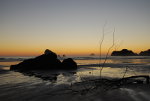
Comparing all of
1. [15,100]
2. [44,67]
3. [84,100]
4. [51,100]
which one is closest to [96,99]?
[84,100]

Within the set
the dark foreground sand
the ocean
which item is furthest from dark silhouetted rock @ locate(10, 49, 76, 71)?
the dark foreground sand

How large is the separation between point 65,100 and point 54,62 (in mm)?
12979

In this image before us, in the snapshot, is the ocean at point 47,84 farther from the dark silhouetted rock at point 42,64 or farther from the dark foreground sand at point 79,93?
the dark silhouetted rock at point 42,64

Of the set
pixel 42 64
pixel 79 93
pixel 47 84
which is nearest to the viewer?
pixel 79 93

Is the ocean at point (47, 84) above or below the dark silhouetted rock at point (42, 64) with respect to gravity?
below

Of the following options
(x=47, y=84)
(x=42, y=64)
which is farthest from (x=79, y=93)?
Answer: (x=42, y=64)

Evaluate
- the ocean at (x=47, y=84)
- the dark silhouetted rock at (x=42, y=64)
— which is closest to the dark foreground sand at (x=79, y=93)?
the ocean at (x=47, y=84)

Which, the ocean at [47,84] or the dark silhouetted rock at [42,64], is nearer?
the ocean at [47,84]

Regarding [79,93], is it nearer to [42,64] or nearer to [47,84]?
[47,84]

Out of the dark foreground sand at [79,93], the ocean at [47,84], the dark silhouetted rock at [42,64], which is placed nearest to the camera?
the dark foreground sand at [79,93]

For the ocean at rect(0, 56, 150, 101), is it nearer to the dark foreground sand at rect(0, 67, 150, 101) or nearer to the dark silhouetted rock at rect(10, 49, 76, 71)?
the dark foreground sand at rect(0, 67, 150, 101)

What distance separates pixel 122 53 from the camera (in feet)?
441

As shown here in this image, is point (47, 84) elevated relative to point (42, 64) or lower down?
lower down

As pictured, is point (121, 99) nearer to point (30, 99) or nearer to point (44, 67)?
point (30, 99)
